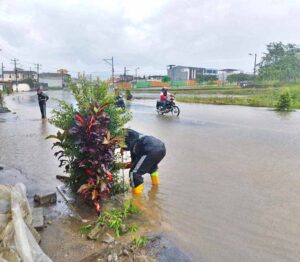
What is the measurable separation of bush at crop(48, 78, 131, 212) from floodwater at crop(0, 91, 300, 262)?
943 mm

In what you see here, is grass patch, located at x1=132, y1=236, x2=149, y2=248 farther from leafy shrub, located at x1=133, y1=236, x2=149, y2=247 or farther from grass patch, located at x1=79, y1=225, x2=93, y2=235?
grass patch, located at x1=79, y1=225, x2=93, y2=235

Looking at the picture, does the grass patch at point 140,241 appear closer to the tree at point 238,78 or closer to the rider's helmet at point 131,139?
the rider's helmet at point 131,139

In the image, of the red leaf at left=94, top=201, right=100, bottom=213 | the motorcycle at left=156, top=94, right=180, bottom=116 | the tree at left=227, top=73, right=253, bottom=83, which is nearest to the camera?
the red leaf at left=94, top=201, right=100, bottom=213

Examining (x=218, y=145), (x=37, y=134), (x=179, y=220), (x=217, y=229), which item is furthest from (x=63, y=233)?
(x=37, y=134)

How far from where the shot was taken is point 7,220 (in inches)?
105

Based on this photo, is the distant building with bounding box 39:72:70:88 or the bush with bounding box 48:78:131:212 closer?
the bush with bounding box 48:78:131:212

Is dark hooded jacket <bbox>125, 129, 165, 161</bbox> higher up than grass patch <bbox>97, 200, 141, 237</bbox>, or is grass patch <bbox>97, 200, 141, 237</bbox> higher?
dark hooded jacket <bbox>125, 129, 165, 161</bbox>

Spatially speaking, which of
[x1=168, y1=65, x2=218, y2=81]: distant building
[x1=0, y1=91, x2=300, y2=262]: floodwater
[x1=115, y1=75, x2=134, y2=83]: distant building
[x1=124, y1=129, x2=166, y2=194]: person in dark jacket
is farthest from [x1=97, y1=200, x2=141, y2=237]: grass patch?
[x1=168, y1=65, x2=218, y2=81]: distant building

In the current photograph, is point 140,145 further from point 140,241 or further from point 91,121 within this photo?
point 140,241

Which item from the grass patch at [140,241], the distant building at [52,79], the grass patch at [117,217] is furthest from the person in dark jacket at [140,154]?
the distant building at [52,79]

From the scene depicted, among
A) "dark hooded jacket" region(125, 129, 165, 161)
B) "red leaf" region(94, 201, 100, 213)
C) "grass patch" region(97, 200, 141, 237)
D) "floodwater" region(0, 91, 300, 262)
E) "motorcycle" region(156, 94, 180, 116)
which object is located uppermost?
"dark hooded jacket" region(125, 129, 165, 161)

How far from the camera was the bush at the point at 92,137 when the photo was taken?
3975mm

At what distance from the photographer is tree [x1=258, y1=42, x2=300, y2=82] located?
63.8 meters

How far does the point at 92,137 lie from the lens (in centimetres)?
398
